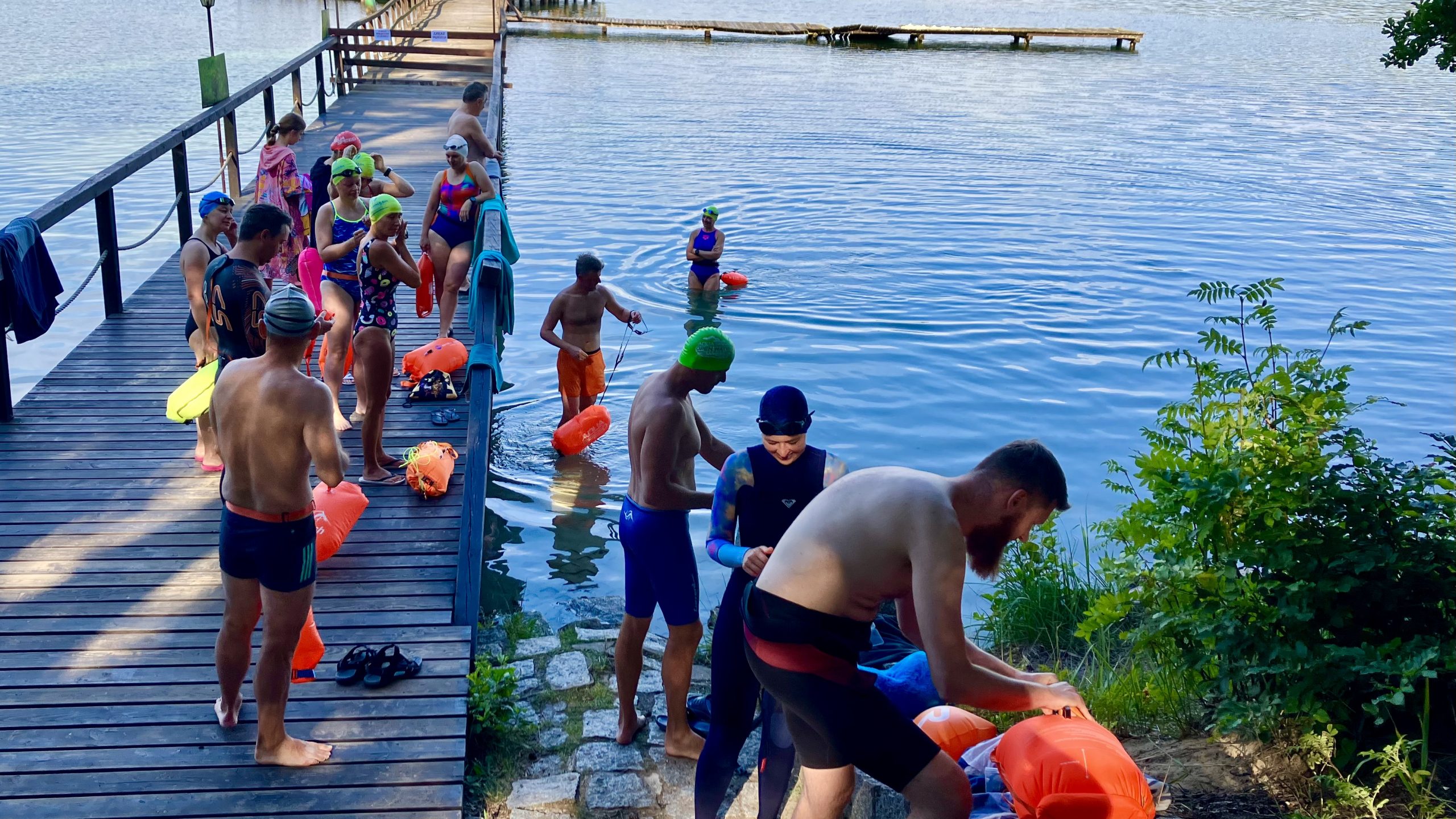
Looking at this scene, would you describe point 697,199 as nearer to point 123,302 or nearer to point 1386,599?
point 123,302

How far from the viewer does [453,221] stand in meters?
10.2

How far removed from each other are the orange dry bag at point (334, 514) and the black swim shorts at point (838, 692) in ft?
10.7

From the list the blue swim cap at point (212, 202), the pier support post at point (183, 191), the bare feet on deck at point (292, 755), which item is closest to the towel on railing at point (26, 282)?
the blue swim cap at point (212, 202)

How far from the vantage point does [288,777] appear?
4.49 m

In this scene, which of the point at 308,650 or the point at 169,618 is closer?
the point at 308,650

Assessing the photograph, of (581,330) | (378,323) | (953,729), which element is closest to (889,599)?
(953,729)

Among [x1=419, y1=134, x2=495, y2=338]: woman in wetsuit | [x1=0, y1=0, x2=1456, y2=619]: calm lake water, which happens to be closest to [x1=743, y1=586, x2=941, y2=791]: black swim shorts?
[x1=0, y1=0, x2=1456, y2=619]: calm lake water

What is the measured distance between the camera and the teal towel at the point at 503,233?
9180mm

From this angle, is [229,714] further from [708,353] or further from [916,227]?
[916,227]

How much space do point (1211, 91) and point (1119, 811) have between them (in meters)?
36.7

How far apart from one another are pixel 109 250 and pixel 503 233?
3.65m

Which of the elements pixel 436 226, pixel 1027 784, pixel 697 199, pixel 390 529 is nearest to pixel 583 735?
pixel 390 529

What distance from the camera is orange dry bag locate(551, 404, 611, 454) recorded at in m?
9.81

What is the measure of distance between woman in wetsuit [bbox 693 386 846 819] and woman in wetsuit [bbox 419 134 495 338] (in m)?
5.60
